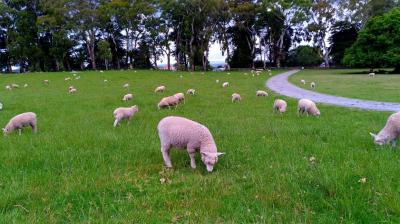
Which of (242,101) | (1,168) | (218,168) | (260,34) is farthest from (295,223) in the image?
(260,34)

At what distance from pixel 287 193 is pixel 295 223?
3.25 feet

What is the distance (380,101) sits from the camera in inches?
756

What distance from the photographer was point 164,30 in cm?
6638

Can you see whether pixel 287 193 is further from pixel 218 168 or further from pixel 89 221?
pixel 89 221

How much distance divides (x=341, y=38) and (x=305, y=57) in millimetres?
8307

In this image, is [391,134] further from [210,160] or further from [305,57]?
[305,57]

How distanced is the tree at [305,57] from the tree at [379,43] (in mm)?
20074

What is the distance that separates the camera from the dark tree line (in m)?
64.0

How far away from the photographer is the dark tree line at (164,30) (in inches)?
2520

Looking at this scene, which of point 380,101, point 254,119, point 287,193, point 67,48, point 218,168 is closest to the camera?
point 287,193

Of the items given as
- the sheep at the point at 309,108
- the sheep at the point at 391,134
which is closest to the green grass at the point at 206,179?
the sheep at the point at 391,134

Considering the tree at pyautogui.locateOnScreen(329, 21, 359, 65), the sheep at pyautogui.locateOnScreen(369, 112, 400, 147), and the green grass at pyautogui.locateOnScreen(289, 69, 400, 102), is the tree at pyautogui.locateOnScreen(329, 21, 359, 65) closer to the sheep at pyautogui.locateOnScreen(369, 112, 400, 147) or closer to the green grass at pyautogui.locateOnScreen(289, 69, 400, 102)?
the green grass at pyautogui.locateOnScreen(289, 69, 400, 102)

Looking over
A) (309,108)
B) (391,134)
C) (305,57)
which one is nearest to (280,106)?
(309,108)

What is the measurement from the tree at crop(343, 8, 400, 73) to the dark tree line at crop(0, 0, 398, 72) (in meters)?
10.7
